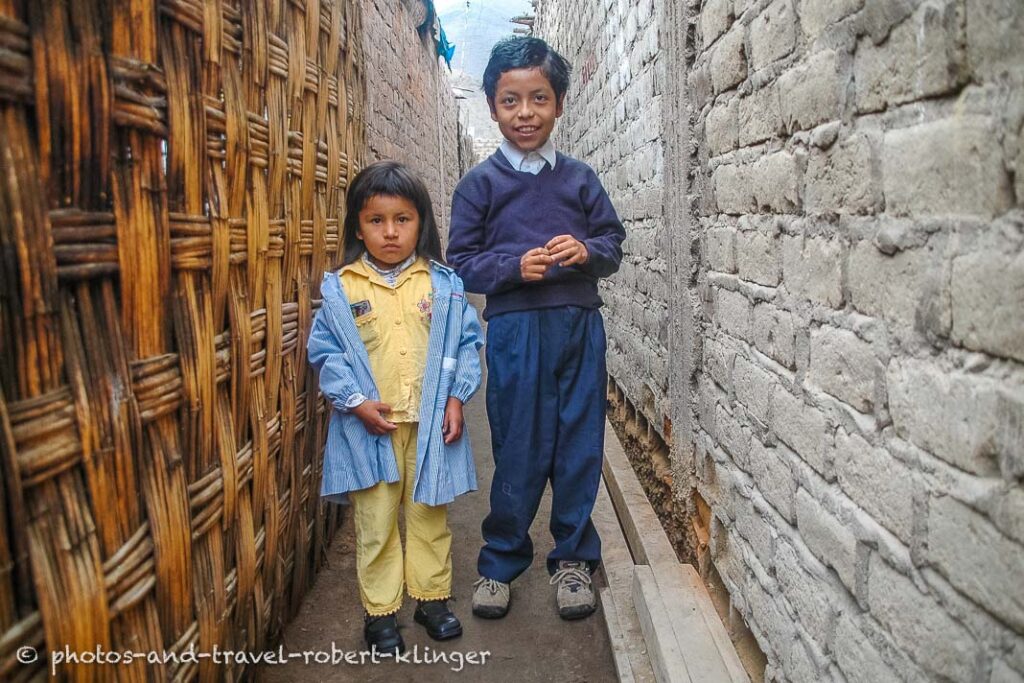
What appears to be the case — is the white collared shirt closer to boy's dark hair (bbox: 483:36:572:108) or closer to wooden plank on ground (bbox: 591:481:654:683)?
boy's dark hair (bbox: 483:36:572:108)

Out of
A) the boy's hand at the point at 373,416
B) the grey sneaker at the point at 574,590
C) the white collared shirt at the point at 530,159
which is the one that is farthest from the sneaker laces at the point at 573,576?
the white collared shirt at the point at 530,159

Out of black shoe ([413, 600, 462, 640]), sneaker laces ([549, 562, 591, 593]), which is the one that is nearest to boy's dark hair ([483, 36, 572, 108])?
sneaker laces ([549, 562, 591, 593])

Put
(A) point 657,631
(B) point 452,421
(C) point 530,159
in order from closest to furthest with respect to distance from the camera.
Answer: (A) point 657,631, (B) point 452,421, (C) point 530,159

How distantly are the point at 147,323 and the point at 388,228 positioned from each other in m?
1.00

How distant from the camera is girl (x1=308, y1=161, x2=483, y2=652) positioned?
2283 mm

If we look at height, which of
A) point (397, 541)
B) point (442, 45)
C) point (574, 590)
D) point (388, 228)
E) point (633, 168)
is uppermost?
point (442, 45)

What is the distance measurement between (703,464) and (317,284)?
4.73 feet

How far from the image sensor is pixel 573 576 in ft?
8.57

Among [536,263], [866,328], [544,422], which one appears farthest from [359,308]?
[866,328]

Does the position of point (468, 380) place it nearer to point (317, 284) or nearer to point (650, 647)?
point (317, 284)

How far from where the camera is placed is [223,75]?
179 cm

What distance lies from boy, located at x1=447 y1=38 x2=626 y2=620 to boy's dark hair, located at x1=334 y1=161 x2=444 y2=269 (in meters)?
0.09

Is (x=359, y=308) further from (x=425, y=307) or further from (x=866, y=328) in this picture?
(x=866, y=328)

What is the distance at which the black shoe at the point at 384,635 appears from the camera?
93.0 inches
